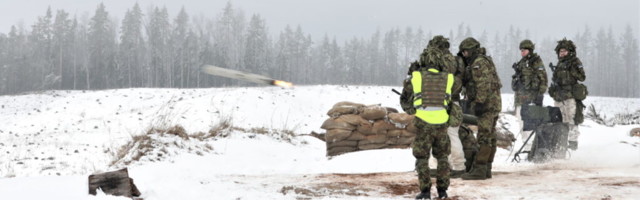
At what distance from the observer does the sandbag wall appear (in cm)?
→ 996

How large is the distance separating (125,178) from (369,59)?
254ft

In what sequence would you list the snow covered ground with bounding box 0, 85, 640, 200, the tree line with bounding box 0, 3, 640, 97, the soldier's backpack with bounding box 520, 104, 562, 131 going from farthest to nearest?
A: the tree line with bounding box 0, 3, 640, 97, the soldier's backpack with bounding box 520, 104, 562, 131, the snow covered ground with bounding box 0, 85, 640, 200

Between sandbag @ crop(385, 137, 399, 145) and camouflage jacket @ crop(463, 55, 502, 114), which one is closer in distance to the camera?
camouflage jacket @ crop(463, 55, 502, 114)

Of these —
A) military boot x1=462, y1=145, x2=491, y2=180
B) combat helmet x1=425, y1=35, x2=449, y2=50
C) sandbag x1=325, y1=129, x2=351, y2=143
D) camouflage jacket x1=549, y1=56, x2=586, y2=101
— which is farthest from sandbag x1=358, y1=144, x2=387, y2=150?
combat helmet x1=425, y1=35, x2=449, y2=50

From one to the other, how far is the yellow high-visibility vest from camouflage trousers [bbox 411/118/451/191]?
79mm

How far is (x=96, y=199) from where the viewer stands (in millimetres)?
4227

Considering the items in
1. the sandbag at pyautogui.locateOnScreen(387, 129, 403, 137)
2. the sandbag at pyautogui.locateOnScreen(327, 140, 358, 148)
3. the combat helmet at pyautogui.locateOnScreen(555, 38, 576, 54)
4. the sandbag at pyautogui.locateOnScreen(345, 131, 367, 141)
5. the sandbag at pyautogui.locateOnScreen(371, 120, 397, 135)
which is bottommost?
the sandbag at pyautogui.locateOnScreen(327, 140, 358, 148)

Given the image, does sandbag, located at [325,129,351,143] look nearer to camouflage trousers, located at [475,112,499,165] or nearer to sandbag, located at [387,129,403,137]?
sandbag, located at [387,129,403,137]

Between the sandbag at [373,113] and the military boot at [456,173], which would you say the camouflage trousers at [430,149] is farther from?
the sandbag at [373,113]

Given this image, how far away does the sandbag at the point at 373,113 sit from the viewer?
10.1 m

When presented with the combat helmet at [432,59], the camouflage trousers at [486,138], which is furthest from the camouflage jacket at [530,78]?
the combat helmet at [432,59]

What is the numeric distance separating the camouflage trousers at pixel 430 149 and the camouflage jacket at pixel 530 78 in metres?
4.05

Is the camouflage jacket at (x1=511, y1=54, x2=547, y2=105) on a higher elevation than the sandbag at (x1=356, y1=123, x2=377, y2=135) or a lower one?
higher

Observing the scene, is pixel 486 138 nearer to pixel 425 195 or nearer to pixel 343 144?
pixel 425 195
